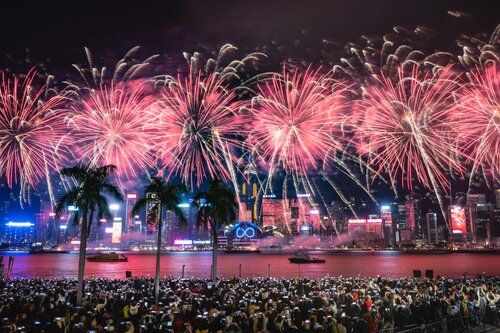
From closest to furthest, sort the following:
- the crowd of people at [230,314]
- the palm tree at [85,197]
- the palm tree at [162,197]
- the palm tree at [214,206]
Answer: the crowd of people at [230,314], the palm tree at [85,197], the palm tree at [162,197], the palm tree at [214,206]

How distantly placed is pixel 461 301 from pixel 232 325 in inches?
542

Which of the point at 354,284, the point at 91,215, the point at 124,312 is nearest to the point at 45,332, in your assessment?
the point at 124,312

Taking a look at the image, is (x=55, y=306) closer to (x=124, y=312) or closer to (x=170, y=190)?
(x=124, y=312)

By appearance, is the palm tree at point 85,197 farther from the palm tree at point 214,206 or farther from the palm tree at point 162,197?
the palm tree at point 214,206

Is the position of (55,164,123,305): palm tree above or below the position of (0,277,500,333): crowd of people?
above

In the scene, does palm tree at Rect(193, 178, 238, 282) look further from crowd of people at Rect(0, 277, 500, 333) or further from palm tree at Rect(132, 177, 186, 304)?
crowd of people at Rect(0, 277, 500, 333)

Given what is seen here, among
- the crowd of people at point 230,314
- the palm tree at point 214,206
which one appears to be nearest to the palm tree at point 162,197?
the palm tree at point 214,206

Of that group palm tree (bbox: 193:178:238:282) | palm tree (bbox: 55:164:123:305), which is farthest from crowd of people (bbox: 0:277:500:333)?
palm tree (bbox: 193:178:238:282)

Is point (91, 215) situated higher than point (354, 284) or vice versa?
point (91, 215)

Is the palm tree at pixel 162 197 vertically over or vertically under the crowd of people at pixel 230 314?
over

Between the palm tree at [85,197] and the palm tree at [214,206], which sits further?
the palm tree at [214,206]

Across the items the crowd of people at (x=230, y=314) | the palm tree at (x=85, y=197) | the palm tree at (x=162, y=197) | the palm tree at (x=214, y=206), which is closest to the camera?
the crowd of people at (x=230, y=314)

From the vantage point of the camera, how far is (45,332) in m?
17.2

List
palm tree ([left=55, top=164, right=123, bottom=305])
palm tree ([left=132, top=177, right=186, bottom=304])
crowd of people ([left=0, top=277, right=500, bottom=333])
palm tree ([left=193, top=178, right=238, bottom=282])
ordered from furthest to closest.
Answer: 1. palm tree ([left=193, top=178, right=238, bottom=282])
2. palm tree ([left=132, top=177, right=186, bottom=304])
3. palm tree ([left=55, top=164, right=123, bottom=305])
4. crowd of people ([left=0, top=277, right=500, bottom=333])
